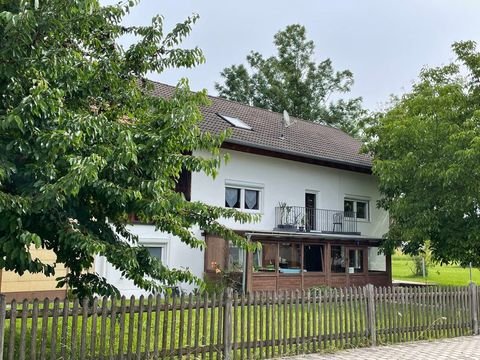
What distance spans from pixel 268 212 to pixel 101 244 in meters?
15.1

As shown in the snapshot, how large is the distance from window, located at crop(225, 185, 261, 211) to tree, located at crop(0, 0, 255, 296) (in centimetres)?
1164

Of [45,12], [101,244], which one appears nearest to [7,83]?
[45,12]

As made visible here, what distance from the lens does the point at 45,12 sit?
5.82 m

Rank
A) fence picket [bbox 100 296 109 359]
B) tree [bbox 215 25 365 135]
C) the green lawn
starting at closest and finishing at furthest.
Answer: fence picket [bbox 100 296 109 359] → the green lawn → tree [bbox 215 25 365 135]

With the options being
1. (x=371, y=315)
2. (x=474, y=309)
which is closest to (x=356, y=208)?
(x=474, y=309)

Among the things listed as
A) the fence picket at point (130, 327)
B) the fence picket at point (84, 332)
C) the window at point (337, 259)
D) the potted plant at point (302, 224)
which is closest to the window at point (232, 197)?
the potted plant at point (302, 224)

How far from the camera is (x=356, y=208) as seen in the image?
24172 millimetres

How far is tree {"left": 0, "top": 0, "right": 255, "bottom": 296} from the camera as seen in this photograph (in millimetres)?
5203

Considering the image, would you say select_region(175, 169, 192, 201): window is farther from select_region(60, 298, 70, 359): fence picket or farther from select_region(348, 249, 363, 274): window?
select_region(60, 298, 70, 359): fence picket

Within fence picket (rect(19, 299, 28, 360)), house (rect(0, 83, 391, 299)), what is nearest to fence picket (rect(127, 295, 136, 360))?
fence picket (rect(19, 299, 28, 360))

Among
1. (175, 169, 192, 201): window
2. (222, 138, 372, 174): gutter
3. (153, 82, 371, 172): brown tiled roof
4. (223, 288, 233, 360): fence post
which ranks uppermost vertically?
(153, 82, 371, 172): brown tiled roof

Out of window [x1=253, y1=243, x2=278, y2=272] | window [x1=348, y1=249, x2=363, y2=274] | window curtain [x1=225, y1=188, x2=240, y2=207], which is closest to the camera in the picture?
window [x1=253, y1=243, x2=278, y2=272]

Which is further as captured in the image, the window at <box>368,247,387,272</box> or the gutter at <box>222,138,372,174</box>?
the window at <box>368,247,387,272</box>

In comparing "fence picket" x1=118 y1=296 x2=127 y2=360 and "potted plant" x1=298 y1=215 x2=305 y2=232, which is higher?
"potted plant" x1=298 y1=215 x2=305 y2=232
